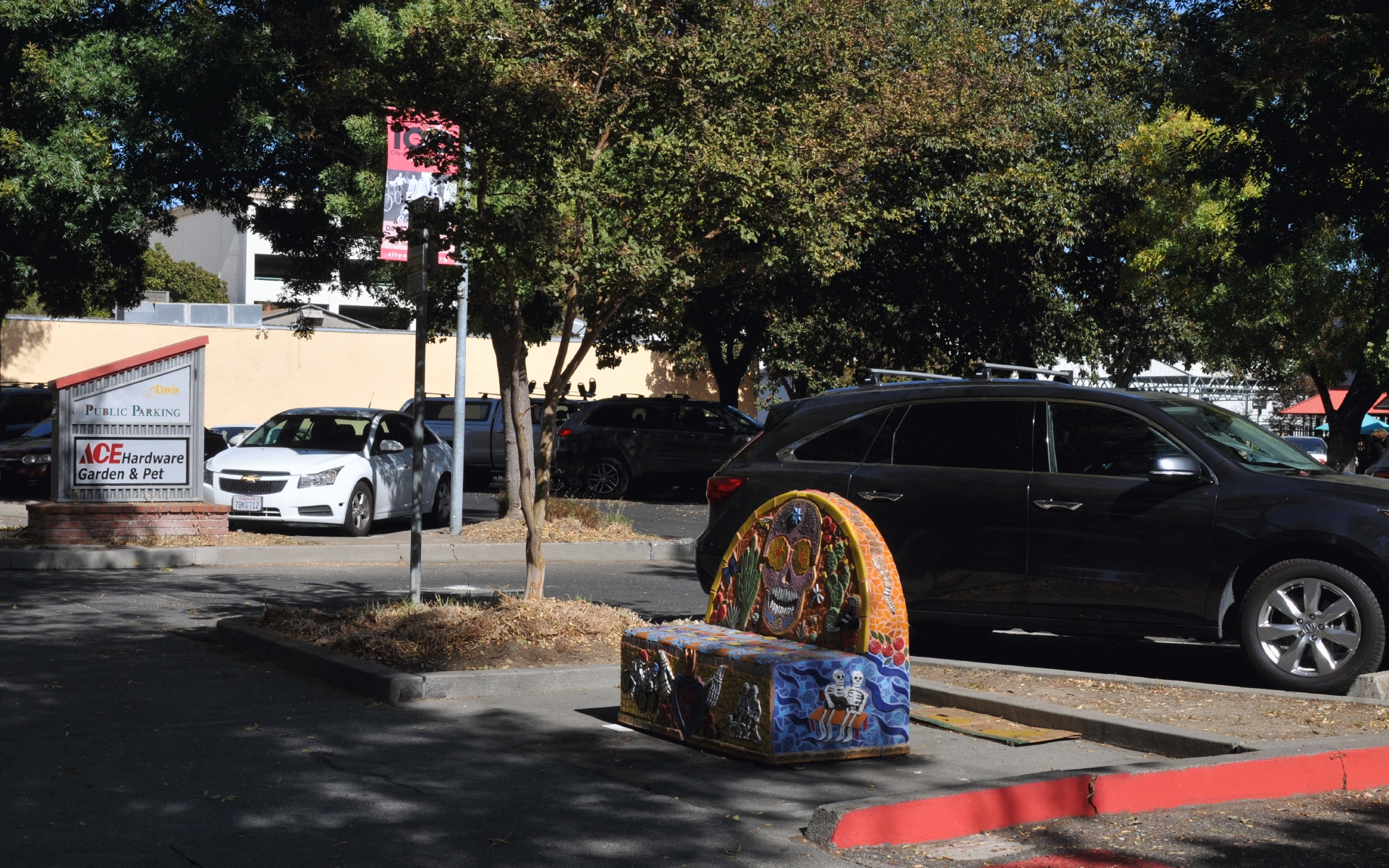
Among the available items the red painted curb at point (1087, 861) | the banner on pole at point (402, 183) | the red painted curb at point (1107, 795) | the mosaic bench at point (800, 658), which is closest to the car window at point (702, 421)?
the banner on pole at point (402, 183)

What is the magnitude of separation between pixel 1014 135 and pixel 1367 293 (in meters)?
6.61

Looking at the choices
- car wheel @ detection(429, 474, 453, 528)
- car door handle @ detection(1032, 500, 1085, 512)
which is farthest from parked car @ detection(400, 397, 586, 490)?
car door handle @ detection(1032, 500, 1085, 512)

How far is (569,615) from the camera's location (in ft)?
28.2

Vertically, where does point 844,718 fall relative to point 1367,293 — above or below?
below

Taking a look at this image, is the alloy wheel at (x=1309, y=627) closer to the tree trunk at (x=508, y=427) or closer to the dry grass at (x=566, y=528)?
the dry grass at (x=566, y=528)

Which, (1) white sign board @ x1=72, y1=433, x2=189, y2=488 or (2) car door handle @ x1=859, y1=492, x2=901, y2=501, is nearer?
(2) car door handle @ x1=859, y1=492, x2=901, y2=501

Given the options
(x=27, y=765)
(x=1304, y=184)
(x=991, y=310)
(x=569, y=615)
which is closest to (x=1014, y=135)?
(x=991, y=310)

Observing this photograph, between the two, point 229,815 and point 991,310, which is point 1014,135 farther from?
point 229,815

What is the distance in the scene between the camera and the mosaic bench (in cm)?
584

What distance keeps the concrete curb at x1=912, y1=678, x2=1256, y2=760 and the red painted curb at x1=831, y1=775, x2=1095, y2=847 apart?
→ 968 mm

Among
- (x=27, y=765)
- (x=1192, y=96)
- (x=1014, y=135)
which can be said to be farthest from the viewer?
(x=1014, y=135)

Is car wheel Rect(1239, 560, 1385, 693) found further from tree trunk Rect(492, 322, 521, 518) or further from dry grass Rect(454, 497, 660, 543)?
tree trunk Rect(492, 322, 521, 518)

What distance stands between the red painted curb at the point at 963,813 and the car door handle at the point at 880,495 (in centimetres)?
339

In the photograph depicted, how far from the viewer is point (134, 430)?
13.8 m
